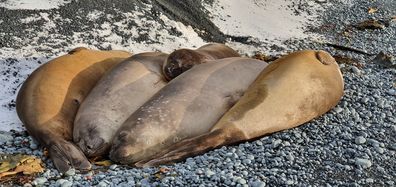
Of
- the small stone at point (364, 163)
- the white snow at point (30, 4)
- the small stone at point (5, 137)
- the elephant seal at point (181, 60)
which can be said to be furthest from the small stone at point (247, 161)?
the white snow at point (30, 4)

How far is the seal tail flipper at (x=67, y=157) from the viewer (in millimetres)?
4660

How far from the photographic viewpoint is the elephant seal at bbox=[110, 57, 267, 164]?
4.82 m

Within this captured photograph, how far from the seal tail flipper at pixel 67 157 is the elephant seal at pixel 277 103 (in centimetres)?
43

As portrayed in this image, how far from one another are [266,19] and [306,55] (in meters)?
3.66

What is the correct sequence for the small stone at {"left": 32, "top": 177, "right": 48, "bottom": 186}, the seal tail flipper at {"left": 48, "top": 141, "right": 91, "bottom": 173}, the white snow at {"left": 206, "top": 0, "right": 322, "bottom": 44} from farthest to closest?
the white snow at {"left": 206, "top": 0, "right": 322, "bottom": 44} < the seal tail flipper at {"left": 48, "top": 141, "right": 91, "bottom": 173} < the small stone at {"left": 32, "top": 177, "right": 48, "bottom": 186}

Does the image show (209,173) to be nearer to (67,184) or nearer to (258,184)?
(258,184)

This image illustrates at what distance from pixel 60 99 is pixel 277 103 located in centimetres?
191

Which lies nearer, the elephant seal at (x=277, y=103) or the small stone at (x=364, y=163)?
the small stone at (x=364, y=163)

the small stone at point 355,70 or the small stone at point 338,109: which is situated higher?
the small stone at point 338,109

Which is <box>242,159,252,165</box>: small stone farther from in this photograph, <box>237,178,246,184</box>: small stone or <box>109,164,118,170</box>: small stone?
<box>109,164,118,170</box>: small stone

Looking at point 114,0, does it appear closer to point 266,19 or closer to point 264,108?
point 266,19

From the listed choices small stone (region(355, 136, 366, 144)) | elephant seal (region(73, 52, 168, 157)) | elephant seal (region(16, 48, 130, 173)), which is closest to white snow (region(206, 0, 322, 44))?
elephant seal (region(73, 52, 168, 157))

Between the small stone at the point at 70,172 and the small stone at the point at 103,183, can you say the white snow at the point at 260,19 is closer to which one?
the small stone at the point at 70,172

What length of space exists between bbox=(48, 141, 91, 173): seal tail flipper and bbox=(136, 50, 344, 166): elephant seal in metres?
0.43
